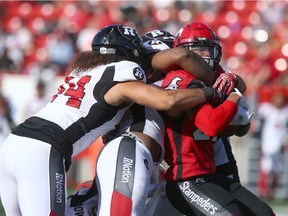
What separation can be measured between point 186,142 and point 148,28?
1027cm

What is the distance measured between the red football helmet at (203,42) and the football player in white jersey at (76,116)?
0.31 m

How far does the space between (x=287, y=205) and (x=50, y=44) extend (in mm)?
6944

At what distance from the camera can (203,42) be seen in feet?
16.3

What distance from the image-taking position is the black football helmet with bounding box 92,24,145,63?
4.81 m

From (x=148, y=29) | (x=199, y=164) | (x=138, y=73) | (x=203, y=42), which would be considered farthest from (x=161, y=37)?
(x=148, y=29)

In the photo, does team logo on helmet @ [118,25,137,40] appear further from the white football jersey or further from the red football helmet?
the red football helmet

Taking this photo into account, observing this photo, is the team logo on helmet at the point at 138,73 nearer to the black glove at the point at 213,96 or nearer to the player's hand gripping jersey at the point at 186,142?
the player's hand gripping jersey at the point at 186,142

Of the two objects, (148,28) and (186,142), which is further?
(148,28)

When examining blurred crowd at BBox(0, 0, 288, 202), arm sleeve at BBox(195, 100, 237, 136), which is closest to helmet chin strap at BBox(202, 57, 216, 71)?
arm sleeve at BBox(195, 100, 237, 136)

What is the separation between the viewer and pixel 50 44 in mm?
15336

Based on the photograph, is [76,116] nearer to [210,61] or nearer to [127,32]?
[127,32]

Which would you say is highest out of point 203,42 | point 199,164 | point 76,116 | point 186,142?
point 203,42

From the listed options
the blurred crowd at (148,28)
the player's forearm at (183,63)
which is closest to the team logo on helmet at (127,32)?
the player's forearm at (183,63)

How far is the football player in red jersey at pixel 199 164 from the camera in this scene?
4.64m
